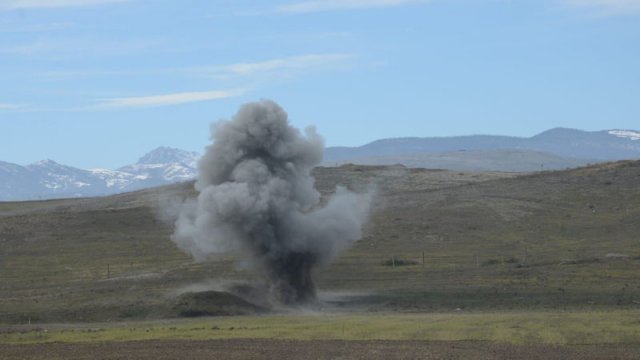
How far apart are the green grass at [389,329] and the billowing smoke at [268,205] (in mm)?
10209

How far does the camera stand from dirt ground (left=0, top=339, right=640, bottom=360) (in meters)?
54.5

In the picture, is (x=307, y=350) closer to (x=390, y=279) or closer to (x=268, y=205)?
(x=268, y=205)

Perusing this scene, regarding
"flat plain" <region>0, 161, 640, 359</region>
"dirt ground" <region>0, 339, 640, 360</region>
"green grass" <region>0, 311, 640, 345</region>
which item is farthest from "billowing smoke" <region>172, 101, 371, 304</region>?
"dirt ground" <region>0, 339, 640, 360</region>

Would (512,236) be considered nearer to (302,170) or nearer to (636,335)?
(302,170)

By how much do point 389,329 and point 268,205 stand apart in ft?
69.5

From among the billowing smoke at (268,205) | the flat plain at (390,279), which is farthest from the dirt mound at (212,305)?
the billowing smoke at (268,205)

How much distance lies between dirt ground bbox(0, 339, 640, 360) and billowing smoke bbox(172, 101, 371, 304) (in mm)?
22282

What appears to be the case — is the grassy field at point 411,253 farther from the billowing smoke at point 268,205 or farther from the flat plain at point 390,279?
the billowing smoke at point 268,205

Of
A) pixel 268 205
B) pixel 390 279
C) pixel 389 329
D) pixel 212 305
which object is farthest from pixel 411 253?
pixel 389 329

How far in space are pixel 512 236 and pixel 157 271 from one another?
4072 centimetres

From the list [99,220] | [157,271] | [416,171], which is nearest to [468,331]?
[157,271]

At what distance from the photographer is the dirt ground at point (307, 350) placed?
54.5m

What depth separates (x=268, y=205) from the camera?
277 ft

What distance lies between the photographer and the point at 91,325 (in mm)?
75188
